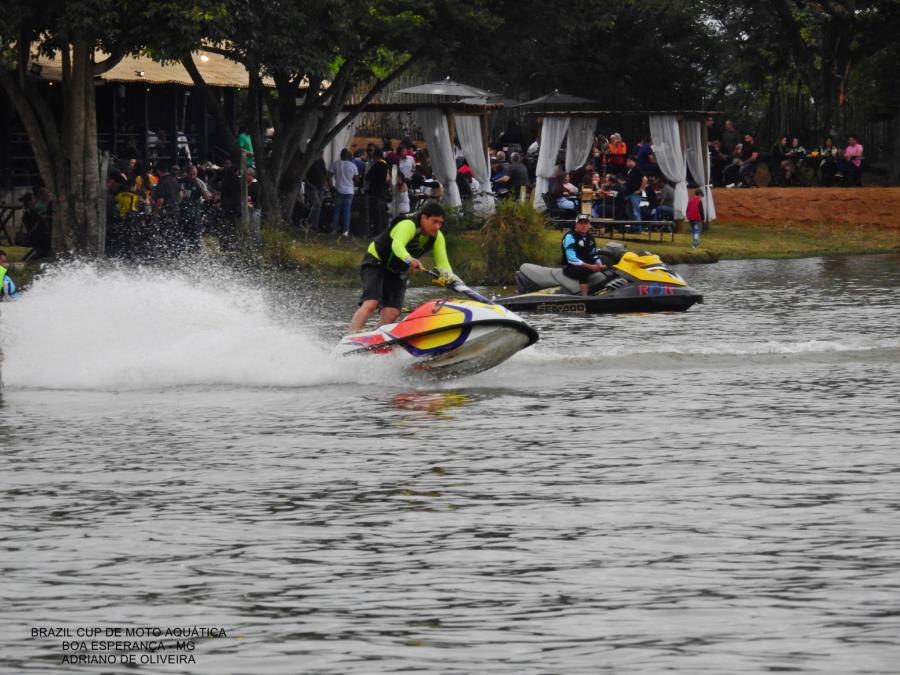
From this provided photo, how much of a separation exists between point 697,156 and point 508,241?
11.0 metres

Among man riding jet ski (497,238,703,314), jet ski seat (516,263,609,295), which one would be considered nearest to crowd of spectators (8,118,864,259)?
jet ski seat (516,263,609,295)

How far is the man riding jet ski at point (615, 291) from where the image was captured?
958 inches

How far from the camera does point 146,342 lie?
59.8 ft

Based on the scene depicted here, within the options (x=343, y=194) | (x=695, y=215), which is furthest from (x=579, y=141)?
(x=343, y=194)

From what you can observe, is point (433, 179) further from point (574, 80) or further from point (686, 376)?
point (686, 376)

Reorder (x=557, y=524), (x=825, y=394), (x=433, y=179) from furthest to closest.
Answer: (x=433, y=179) → (x=825, y=394) → (x=557, y=524)

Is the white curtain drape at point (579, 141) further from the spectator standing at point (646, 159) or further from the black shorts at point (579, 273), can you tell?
the black shorts at point (579, 273)

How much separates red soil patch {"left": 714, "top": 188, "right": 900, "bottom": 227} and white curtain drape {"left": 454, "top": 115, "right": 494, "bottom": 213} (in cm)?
747

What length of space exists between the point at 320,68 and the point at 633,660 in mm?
24663

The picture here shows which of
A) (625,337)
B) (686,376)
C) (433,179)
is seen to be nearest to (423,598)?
(686,376)

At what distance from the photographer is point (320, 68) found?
30.8 meters

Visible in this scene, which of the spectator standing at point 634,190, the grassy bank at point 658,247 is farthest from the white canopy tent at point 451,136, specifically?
the spectator standing at point 634,190

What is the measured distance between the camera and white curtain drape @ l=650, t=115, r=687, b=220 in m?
39.2

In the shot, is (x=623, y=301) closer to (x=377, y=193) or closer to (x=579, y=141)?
(x=377, y=193)
